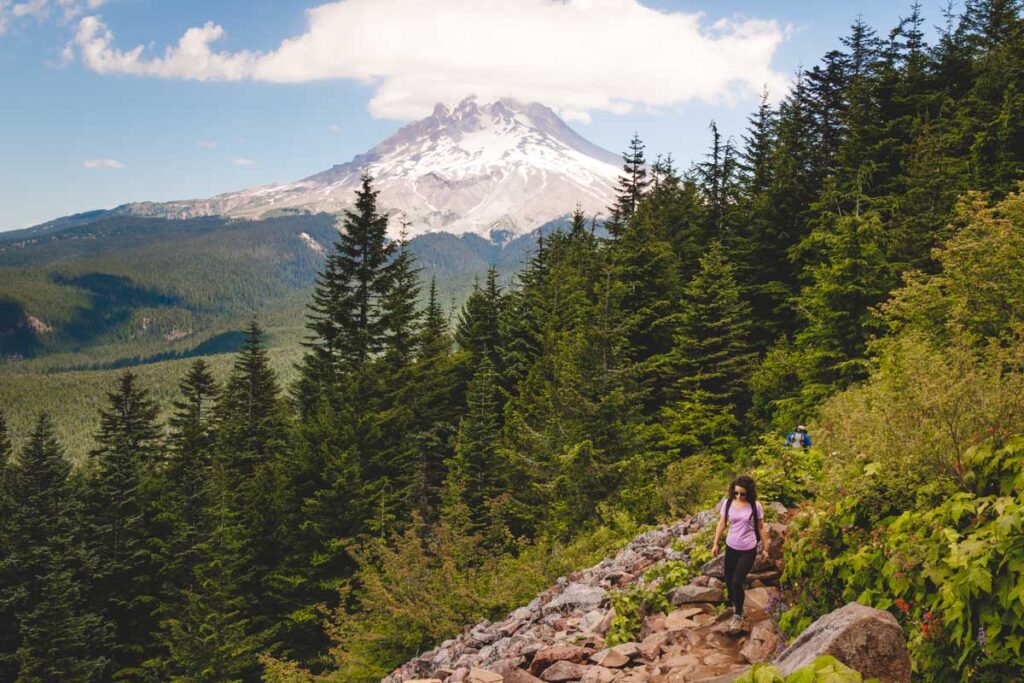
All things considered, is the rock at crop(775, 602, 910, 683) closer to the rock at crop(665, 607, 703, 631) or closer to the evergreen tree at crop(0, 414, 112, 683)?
the rock at crop(665, 607, 703, 631)

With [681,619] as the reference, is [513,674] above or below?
below

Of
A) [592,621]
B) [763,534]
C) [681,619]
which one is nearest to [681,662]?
[681,619]

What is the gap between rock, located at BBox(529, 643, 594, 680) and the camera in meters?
7.53

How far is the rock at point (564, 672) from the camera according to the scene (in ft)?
23.1

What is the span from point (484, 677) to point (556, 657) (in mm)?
1001

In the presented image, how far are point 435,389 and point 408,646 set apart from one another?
70.6 feet

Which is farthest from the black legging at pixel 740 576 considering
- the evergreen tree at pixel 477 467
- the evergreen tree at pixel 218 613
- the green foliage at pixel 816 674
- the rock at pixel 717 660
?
the evergreen tree at pixel 218 613

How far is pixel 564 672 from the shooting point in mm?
7113

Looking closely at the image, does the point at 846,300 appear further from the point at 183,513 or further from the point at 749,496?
the point at 183,513

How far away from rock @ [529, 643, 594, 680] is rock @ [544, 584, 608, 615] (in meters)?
1.82

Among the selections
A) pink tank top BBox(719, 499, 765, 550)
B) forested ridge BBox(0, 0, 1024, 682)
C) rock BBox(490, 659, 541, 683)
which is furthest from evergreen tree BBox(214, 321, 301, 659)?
pink tank top BBox(719, 499, 765, 550)

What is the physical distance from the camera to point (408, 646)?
533 inches

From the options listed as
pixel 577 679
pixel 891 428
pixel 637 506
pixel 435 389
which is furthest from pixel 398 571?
pixel 435 389

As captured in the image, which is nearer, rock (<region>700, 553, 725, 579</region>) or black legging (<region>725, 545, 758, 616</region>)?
black legging (<region>725, 545, 758, 616</region>)
